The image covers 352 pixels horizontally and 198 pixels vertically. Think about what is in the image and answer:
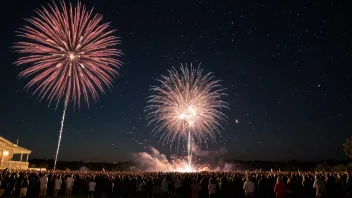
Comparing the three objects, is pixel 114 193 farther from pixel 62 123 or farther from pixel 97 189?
pixel 62 123

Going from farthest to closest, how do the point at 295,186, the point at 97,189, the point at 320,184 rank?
the point at 97,189
the point at 295,186
the point at 320,184

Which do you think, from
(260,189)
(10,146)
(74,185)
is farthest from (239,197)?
(10,146)

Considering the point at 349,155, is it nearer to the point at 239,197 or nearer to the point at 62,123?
the point at 239,197

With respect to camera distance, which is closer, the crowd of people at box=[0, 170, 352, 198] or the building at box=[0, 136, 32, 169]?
the crowd of people at box=[0, 170, 352, 198]

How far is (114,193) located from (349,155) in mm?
51523

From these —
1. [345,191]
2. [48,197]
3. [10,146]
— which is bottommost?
[48,197]

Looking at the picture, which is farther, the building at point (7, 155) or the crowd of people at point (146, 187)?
the building at point (7, 155)

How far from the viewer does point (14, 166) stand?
39.8 meters

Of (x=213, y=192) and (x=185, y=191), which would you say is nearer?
(x=213, y=192)

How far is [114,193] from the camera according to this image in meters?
20.2

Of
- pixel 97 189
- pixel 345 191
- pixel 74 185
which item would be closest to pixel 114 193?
pixel 97 189

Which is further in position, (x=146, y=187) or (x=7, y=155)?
(x=7, y=155)

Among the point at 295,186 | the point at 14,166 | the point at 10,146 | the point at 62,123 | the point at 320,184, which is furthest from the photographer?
the point at 10,146

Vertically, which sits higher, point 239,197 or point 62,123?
point 62,123
